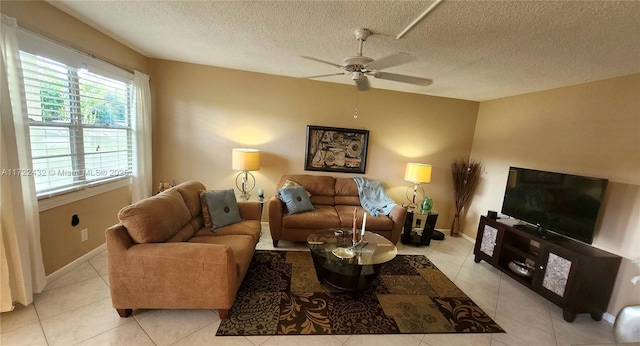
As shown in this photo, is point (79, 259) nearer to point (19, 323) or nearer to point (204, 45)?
point (19, 323)

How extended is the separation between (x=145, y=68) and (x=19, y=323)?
3.08m

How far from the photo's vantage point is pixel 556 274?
2355 millimetres

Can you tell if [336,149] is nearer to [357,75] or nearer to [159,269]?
[357,75]

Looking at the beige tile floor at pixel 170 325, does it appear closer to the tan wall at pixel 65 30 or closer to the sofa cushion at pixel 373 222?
the sofa cushion at pixel 373 222

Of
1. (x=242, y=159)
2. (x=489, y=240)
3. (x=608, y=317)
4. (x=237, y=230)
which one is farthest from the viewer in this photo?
(x=242, y=159)

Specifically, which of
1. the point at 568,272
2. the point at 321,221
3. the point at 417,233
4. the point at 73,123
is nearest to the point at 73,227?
the point at 73,123

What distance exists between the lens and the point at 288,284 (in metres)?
2.45

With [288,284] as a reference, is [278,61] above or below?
above

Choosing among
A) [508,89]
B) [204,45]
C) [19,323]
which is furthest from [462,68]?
[19,323]

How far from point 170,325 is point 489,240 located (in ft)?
12.0

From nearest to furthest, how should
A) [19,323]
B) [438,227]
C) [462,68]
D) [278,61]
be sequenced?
[19,323]
[462,68]
[278,61]
[438,227]

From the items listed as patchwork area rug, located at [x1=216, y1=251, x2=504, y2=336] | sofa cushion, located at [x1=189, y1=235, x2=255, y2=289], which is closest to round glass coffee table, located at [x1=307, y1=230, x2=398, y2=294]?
patchwork area rug, located at [x1=216, y1=251, x2=504, y2=336]

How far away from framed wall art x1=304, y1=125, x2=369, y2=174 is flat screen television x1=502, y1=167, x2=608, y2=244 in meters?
2.11

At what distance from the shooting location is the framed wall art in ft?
12.9
